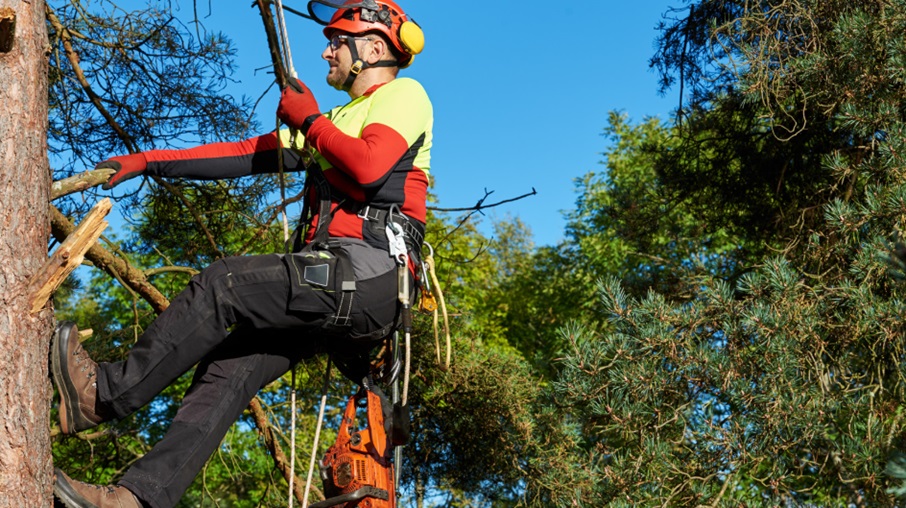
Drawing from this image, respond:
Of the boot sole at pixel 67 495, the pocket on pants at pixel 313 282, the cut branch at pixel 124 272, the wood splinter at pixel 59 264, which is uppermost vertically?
the cut branch at pixel 124 272

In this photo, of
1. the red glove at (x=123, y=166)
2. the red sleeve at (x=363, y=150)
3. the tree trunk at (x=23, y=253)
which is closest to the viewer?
the tree trunk at (x=23, y=253)

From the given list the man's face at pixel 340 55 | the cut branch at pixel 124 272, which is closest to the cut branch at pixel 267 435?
the cut branch at pixel 124 272

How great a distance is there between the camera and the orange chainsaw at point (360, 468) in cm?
364

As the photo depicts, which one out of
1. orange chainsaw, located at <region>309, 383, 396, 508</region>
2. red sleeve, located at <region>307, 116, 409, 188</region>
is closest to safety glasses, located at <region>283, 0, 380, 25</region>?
red sleeve, located at <region>307, 116, 409, 188</region>

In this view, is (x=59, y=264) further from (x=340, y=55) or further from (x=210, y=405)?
(x=340, y=55)

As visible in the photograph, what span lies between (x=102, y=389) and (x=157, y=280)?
467 inches

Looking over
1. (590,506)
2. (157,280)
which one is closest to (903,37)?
(590,506)

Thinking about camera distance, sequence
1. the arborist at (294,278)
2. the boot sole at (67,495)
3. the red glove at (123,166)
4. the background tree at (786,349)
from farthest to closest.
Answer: the background tree at (786,349) → the red glove at (123,166) → the arborist at (294,278) → the boot sole at (67,495)

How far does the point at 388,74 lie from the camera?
395cm

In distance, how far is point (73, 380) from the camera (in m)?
Answer: 3.02

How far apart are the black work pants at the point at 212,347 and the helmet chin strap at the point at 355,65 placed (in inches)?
29.8

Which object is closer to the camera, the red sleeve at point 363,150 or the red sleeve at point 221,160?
the red sleeve at point 363,150

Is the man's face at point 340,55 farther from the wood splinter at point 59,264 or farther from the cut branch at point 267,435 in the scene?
the cut branch at point 267,435

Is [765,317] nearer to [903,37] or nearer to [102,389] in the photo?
[903,37]
